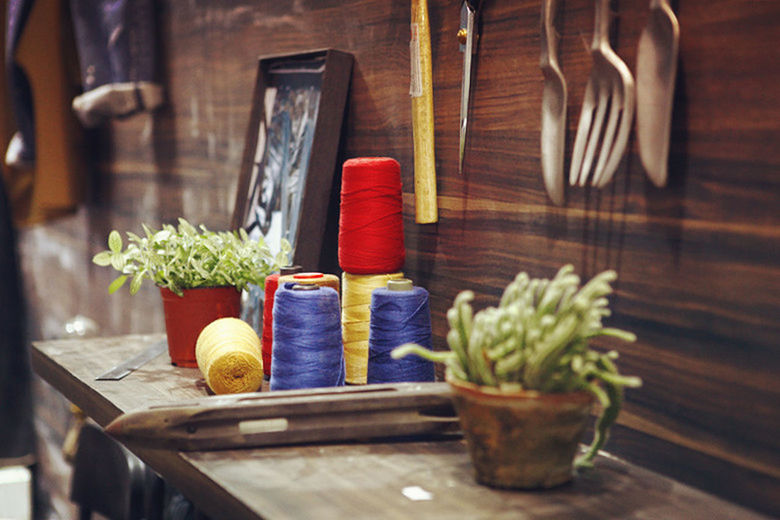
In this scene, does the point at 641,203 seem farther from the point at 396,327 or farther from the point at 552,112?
the point at 396,327

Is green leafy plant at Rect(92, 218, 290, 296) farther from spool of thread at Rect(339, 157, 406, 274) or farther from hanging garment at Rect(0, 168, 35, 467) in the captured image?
hanging garment at Rect(0, 168, 35, 467)

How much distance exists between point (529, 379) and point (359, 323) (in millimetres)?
495

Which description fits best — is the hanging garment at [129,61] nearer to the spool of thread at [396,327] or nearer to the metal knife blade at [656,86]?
the spool of thread at [396,327]

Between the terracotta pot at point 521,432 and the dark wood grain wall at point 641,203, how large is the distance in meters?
0.17

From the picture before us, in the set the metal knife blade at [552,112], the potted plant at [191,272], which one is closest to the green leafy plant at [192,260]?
the potted plant at [191,272]

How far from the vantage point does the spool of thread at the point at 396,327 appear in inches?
46.4

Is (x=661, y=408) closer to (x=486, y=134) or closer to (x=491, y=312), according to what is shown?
(x=491, y=312)

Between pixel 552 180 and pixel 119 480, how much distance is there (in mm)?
1107

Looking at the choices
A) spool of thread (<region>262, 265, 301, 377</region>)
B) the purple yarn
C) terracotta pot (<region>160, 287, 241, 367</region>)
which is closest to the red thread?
spool of thread (<region>262, 265, 301, 377</region>)

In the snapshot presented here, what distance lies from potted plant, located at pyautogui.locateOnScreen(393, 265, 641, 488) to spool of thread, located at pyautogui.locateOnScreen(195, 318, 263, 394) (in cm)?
43

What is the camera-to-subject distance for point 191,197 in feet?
7.17

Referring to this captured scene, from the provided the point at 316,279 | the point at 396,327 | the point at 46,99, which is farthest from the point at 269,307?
the point at 46,99

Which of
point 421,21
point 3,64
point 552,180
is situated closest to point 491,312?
point 552,180

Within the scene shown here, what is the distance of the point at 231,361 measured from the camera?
123 centimetres
